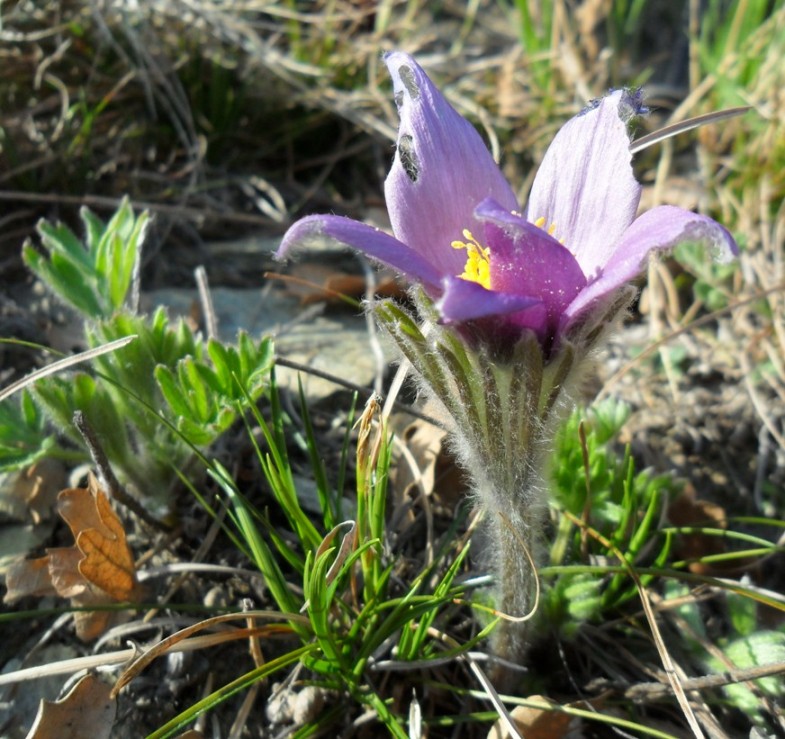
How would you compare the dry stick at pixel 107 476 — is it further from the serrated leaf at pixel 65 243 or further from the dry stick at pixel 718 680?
the dry stick at pixel 718 680

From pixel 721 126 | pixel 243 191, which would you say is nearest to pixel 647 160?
pixel 721 126

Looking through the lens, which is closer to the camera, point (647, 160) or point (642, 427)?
point (642, 427)

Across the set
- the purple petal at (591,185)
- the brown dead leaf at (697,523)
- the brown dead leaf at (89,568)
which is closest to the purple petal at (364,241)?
the purple petal at (591,185)

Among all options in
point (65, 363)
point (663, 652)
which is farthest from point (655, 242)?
point (65, 363)

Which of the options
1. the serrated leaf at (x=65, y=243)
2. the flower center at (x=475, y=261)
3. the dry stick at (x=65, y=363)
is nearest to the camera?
the flower center at (x=475, y=261)

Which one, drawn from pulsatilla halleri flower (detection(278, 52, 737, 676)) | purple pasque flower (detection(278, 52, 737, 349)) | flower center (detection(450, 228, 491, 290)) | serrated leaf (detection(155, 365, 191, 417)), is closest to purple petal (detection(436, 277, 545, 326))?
pulsatilla halleri flower (detection(278, 52, 737, 676))

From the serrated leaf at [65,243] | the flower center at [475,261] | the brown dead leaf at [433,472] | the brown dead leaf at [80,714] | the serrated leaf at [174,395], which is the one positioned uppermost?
the flower center at [475,261]

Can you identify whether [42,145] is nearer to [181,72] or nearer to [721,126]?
[181,72]
